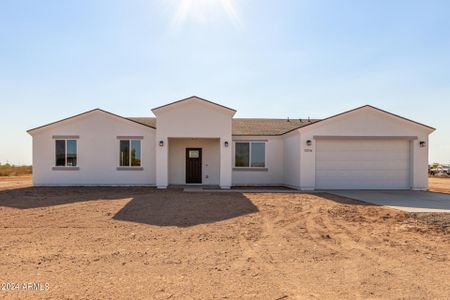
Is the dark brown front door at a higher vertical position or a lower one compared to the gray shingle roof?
lower

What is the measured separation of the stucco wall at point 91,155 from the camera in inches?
730

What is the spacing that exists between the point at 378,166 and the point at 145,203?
1257 cm

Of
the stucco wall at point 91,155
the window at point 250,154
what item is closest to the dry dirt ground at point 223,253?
the stucco wall at point 91,155

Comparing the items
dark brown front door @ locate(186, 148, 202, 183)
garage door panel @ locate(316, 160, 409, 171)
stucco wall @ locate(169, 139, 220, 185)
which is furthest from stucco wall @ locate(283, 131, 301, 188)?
dark brown front door @ locate(186, 148, 202, 183)

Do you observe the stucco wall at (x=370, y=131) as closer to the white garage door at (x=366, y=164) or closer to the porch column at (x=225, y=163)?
the white garage door at (x=366, y=164)

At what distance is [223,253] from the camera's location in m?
6.06

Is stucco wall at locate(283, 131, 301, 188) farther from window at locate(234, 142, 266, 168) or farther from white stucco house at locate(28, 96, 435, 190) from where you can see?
window at locate(234, 142, 266, 168)

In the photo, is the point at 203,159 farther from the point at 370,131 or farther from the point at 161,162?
the point at 370,131

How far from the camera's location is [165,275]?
489 cm

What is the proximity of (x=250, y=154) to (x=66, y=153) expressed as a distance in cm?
1060

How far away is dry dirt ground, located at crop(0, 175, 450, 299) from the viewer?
173 inches

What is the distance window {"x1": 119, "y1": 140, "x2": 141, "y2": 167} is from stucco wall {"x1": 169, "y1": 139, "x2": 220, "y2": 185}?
1899 mm

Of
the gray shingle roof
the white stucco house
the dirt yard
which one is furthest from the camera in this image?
the gray shingle roof

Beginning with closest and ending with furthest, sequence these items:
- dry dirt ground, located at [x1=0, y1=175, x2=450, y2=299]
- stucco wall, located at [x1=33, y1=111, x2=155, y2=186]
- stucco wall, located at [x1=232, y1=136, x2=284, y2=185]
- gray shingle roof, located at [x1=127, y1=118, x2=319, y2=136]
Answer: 1. dry dirt ground, located at [x1=0, y1=175, x2=450, y2=299]
2. stucco wall, located at [x1=33, y1=111, x2=155, y2=186]
3. stucco wall, located at [x1=232, y1=136, x2=284, y2=185]
4. gray shingle roof, located at [x1=127, y1=118, x2=319, y2=136]
